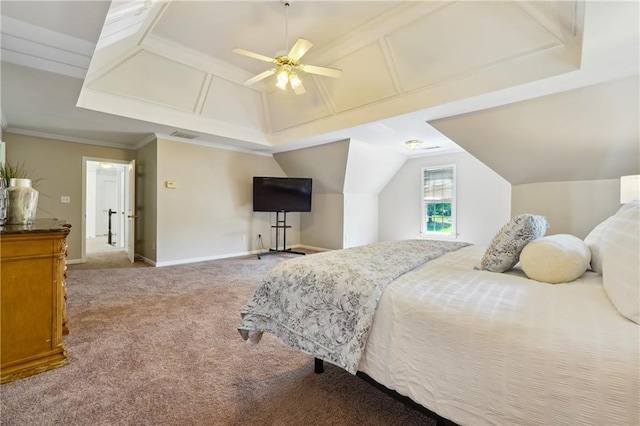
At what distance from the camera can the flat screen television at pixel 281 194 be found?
5965 millimetres

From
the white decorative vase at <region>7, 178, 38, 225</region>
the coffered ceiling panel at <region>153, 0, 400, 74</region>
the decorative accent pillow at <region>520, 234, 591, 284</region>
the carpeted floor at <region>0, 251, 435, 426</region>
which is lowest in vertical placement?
the carpeted floor at <region>0, 251, 435, 426</region>

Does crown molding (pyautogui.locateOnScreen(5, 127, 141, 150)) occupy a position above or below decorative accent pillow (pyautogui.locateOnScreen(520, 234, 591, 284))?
above

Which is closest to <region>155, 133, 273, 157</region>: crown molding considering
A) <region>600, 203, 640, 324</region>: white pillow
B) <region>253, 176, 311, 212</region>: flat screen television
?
<region>253, 176, 311, 212</region>: flat screen television

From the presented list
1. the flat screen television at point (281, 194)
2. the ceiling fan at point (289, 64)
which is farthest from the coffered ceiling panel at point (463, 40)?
the flat screen television at point (281, 194)

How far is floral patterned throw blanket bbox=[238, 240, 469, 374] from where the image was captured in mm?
1328

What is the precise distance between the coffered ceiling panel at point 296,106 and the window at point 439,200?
3101 millimetres

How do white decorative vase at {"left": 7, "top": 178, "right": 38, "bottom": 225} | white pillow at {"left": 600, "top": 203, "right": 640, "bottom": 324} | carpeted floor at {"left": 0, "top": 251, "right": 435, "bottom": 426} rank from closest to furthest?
white pillow at {"left": 600, "top": 203, "right": 640, "bottom": 324}
carpeted floor at {"left": 0, "top": 251, "right": 435, "bottom": 426}
white decorative vase at {"left": 7, "top": 178, "right": 38, "bottom": 225}

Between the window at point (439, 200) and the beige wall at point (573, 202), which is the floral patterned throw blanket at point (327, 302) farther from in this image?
the window at point (439, 200)

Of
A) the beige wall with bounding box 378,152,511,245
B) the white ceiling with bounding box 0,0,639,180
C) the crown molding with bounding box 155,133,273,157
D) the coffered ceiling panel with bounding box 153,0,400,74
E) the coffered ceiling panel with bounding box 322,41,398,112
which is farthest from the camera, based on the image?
the beige wall with bounding box 378,152,511,245

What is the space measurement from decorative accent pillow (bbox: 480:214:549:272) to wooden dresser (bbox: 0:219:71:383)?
9.31 ft

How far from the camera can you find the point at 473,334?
3.39 ft

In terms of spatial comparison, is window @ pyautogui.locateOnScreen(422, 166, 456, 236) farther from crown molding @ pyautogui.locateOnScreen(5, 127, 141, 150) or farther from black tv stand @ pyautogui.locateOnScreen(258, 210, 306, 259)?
crown molding @ pyautogui.locateOnScreen(5, 127, 141, 150)

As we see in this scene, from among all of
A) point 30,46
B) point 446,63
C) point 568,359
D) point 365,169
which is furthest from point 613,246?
point 365,169

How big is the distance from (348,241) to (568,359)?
223 inches
